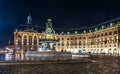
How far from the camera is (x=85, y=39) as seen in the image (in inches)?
6275

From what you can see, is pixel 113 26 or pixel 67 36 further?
pixel 67 36

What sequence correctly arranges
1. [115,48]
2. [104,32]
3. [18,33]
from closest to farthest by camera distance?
[115,48]
[104,32]
[18,33]

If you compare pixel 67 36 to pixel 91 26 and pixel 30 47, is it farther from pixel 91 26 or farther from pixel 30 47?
pixel 30 47

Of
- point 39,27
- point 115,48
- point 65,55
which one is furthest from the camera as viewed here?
point 39,27

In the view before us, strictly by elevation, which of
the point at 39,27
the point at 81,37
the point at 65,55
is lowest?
the point at 65,55

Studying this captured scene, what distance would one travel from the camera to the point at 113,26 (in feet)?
395

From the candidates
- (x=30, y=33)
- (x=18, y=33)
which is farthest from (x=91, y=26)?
(x=18, y=33)

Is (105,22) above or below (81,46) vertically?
above

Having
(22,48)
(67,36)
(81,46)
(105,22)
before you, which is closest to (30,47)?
(22,48)

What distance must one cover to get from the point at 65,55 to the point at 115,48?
225 feet

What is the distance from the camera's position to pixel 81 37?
162 meters

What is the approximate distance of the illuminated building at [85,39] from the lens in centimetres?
12094

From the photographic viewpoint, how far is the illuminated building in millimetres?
120938

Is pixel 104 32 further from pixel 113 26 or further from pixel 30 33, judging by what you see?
pixel 30 33
